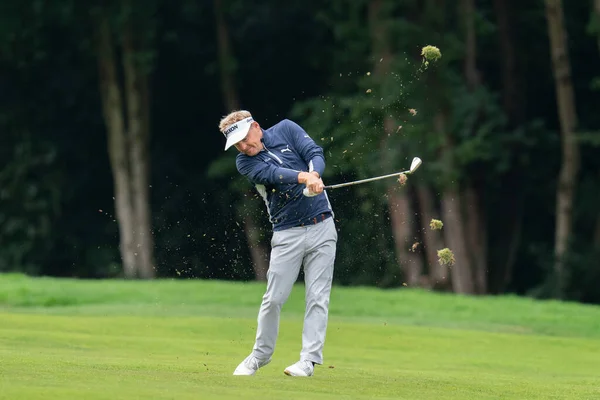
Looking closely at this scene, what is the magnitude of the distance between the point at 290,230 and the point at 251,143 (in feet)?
2.29

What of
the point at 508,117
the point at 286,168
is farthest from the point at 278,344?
the point at 508,117

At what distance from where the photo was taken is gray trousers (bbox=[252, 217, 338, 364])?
34.8 feet

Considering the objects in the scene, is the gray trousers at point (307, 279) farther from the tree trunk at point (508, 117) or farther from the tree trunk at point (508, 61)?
the tree trunk at point (508, 61)

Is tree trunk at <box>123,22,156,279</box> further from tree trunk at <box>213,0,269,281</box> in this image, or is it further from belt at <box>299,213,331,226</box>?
belt at <box>299,213,331,226</box>

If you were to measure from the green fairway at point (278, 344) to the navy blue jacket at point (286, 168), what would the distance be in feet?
3.92

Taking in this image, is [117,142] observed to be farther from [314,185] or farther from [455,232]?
[314,185]

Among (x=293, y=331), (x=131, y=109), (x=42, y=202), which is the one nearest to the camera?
(x=293, y=331)

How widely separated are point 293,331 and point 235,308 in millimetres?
4333

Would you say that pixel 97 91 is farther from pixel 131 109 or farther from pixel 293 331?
pixel 293 331

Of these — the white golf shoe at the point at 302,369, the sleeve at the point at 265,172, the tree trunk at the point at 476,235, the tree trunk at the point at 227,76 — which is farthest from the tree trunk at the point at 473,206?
the white golf shoe at the point at 302,369

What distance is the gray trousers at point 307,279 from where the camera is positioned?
10.6m

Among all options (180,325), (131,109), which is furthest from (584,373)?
(131,109)

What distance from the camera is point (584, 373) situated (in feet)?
43.3

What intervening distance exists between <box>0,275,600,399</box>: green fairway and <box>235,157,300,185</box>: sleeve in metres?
1.40
